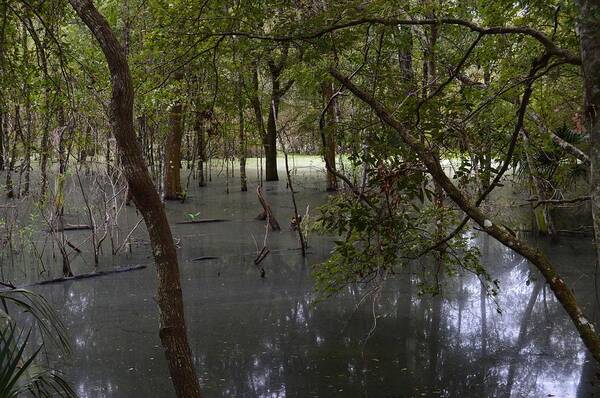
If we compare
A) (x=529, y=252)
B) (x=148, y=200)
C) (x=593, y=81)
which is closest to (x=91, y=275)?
(x=148, y=200)

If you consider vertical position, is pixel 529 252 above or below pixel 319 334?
above

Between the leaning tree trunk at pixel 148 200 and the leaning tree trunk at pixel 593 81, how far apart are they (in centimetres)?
183

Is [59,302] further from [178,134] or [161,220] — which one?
[178,134]

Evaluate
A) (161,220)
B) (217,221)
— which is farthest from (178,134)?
(161,220)

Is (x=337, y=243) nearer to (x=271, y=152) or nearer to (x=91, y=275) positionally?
(x=91, y=275)

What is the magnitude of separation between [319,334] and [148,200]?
3413 mm

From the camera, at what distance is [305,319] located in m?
6.44

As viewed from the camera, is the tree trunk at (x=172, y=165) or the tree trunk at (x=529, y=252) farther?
the tree trunk at (x=172, y=165)

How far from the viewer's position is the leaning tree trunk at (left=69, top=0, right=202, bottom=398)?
2826 millimetres

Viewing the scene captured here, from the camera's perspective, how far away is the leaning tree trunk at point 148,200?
2826mm

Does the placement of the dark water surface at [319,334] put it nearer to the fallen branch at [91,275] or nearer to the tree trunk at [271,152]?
the fallen branch at [91,275]

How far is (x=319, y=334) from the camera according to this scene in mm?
6008

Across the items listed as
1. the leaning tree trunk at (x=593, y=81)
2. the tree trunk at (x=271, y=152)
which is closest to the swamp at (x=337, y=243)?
the leaning tree trunk at (x=593, y=81)

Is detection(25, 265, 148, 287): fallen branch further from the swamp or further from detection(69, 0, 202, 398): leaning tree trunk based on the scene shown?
detection(69, 0, 202, 398): leaning tree trunk
